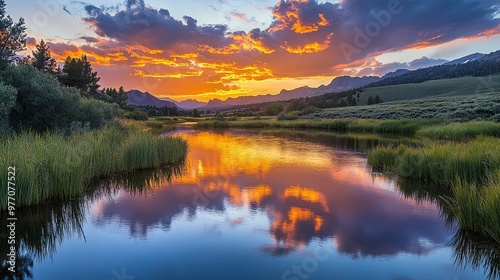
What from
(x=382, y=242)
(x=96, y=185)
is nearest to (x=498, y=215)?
(x=382, y=242)

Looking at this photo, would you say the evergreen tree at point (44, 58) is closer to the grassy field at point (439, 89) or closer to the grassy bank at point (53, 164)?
the grassy bank at point (53, 164)

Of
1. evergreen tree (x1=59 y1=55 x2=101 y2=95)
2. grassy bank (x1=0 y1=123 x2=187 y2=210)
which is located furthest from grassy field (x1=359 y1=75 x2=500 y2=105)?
grassy bank (x1=0 y1=123 x2=187 y2=210)

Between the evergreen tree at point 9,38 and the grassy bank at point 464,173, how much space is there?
18235 mm

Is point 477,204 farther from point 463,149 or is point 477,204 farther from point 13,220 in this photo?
point 13,220

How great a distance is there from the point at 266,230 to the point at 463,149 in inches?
350

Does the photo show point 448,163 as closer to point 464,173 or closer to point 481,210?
point 464,173

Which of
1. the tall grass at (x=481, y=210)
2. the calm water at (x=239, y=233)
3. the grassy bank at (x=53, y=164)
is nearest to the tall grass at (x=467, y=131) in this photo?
the calm water at (x=239, y=233)

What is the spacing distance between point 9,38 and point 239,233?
1555 cm

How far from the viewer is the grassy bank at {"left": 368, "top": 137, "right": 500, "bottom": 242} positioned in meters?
6.86

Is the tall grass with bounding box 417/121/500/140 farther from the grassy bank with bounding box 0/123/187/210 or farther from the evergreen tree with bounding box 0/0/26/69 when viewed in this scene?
the evergreen tree with bounding box 0/0/26/69

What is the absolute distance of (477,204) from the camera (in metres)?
→ 7.28

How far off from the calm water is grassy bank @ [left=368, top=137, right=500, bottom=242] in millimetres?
703

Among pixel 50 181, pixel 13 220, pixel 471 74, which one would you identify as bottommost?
pixel 13 220

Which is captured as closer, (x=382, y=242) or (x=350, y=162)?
(x=382, y=242)
